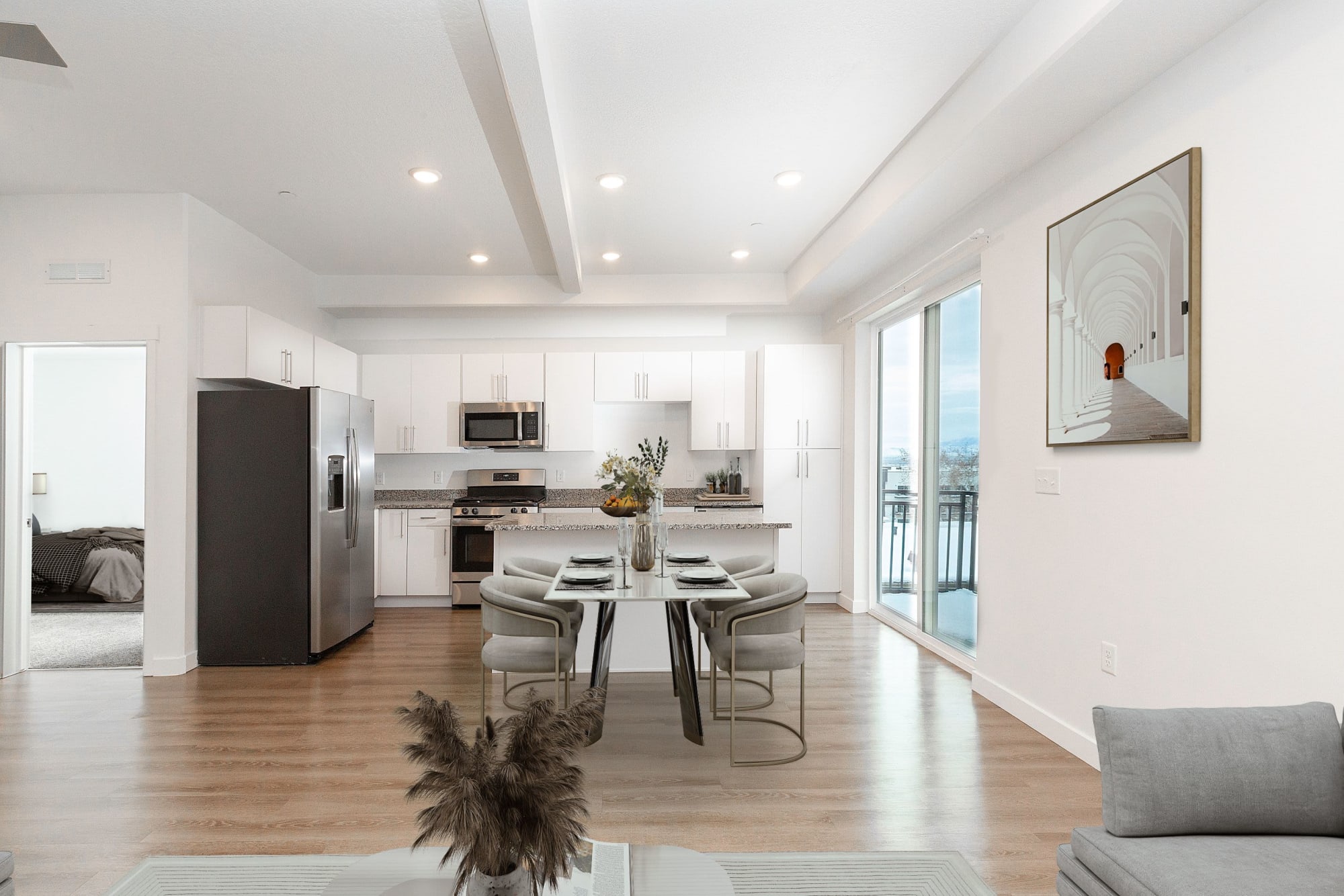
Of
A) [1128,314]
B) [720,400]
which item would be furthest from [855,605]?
[1128,314]

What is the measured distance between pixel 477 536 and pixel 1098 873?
17.2ft

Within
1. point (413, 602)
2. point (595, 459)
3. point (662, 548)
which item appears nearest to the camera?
point (662, 548)

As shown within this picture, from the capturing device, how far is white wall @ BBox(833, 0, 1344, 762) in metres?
1.99

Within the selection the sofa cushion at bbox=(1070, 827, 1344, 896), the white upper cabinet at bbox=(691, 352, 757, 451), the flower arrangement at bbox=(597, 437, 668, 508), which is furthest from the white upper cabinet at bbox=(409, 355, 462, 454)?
the sofa cushion at bbox=(1070, 827, 1344, 896)

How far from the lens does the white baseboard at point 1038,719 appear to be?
9.57 ft

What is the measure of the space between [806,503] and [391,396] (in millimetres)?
3696

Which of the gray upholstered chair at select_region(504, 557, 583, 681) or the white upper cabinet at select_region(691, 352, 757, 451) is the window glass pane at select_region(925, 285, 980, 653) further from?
the gray upholstered chair at select_region(504, 557, 583, 681)

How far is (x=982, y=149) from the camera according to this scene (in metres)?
3.14

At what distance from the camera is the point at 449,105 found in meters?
3.21

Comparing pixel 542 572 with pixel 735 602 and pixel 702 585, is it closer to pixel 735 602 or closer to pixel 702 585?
pixel 735 602

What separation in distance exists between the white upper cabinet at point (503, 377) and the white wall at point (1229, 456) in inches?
166

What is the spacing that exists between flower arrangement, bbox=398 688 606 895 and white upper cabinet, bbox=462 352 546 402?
5350 millimetres

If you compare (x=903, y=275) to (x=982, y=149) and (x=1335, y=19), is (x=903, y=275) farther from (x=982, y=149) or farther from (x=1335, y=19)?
(x=1335, y=19)

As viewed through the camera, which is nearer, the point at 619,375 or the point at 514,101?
the point at 514,101
